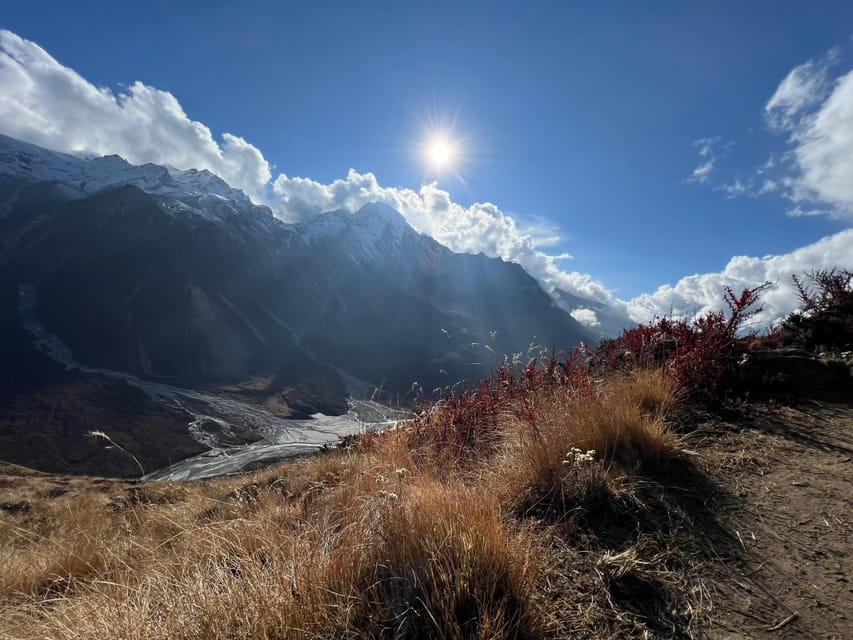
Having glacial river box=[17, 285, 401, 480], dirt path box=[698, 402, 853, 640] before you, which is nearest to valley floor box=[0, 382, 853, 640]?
dirt path box=[698, 402, 853, 640]

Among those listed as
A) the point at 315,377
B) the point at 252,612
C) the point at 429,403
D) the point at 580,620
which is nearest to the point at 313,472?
the point at 429,403

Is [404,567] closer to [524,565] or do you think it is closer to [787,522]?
[524,565]

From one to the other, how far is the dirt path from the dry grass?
488 millimetres

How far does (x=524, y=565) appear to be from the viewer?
6.64 feet

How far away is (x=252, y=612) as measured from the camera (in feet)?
5.89

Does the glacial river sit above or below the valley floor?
below

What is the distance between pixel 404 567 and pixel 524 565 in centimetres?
61

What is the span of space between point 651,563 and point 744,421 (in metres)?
2.72

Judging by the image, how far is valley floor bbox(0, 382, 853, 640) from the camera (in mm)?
1848

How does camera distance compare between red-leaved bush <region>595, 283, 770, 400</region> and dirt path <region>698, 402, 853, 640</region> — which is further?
red-leaved bush <region>595, 283, 770, 400</region>

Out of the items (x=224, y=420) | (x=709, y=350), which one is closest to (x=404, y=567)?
(x=709, y=350)

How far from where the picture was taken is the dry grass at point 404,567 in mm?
1811

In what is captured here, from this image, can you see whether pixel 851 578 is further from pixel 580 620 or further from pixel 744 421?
pixel 744 421

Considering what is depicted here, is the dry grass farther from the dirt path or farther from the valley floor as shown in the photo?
the dirt path
